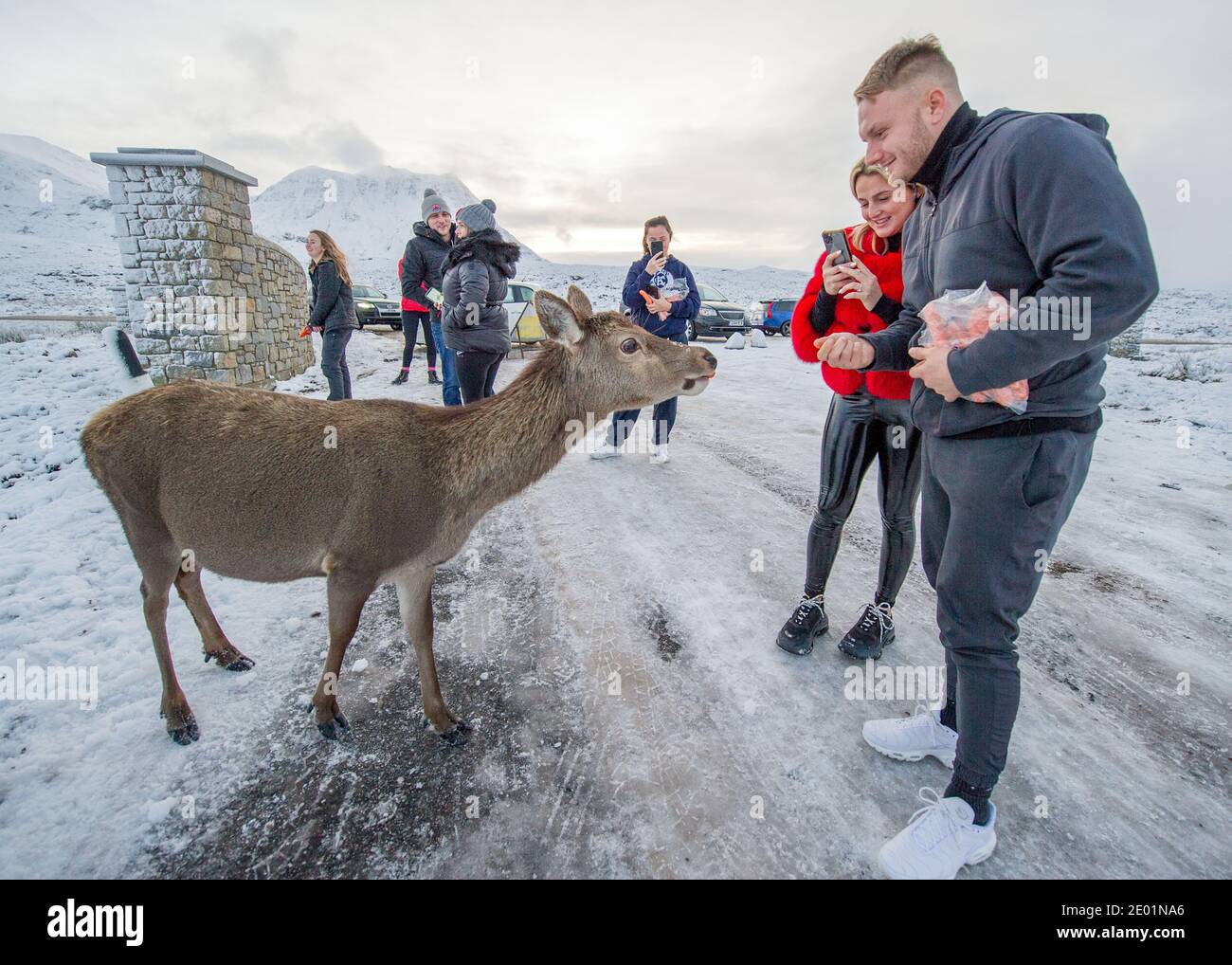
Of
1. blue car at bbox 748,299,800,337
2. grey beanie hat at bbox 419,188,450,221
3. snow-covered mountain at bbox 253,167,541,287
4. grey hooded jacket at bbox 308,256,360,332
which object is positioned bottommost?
grey hooded jacket at bbox 308,256,360,332

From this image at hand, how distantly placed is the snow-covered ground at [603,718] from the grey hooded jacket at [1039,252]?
191 cm

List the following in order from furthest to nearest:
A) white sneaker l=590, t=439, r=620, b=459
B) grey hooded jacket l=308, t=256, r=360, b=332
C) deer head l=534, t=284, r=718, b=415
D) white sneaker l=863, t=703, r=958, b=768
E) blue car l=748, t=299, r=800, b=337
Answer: blue car l=748, t=299, r=800, b=337
grey hooded jacket l=308, t=256, r=360, b=332
white sneaker l=590, t=439, r=620, b=459
deer head l=534, t=284, r=718, b=415
white sneaker l=863, t=703, r=958, b=768

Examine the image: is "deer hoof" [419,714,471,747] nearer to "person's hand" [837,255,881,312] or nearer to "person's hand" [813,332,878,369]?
"person's hand" [813,332,878,369]

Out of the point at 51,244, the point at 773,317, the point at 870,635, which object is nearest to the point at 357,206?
the point at 51,244

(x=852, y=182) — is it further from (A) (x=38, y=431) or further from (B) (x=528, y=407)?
(A) (x=38, y=431)

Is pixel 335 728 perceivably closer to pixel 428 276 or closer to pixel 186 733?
pixel 186 733

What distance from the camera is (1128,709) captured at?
10.3 ft

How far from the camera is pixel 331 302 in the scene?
8.11 m

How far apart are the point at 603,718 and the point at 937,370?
245 centimetres

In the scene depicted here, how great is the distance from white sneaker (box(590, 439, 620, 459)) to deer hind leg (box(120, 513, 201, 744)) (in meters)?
5.15

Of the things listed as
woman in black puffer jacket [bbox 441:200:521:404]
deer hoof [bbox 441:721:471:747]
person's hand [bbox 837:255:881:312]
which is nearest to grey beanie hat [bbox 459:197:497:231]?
woman in black puffer jacket [bbox 441:200:521:404]

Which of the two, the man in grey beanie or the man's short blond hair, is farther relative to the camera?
the man in grey beanie

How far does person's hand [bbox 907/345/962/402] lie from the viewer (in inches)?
77.5
